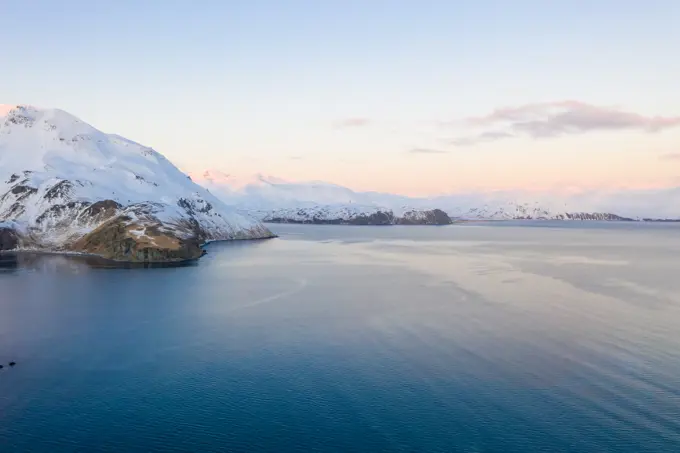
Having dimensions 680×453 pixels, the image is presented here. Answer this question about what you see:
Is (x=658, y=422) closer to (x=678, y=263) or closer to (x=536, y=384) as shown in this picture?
(x=536, y=384)

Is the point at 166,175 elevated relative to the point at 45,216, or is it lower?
elevated

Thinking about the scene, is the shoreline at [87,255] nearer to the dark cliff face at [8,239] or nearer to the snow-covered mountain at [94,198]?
the snow-covered mountain at [94,198]

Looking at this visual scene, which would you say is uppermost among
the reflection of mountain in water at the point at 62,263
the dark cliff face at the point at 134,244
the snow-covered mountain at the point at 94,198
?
the snow-covered mountain at the point at 94,198

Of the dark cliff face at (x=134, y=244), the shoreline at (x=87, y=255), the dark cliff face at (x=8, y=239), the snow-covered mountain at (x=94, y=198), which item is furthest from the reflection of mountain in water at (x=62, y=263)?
the dark cliff face at (x=8, y=239)

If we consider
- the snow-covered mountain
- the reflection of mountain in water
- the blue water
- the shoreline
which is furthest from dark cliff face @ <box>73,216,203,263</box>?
the blue water

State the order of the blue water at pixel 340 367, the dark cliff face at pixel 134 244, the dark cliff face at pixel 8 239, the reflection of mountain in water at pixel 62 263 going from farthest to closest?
the dark cliff face at pixel 8 239 < the dark cliff face at pixel 134 244 < the reflection of mountain in water at pixel 62 263 < the blue water at pixel 340 367

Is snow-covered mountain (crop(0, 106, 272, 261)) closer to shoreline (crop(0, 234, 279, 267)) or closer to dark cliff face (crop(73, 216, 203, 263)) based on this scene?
dark cliff face (crop(73, 216, 203, 263))

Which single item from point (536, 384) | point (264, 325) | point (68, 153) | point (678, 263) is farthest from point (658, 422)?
point (68, 153)
